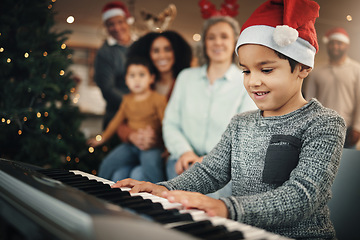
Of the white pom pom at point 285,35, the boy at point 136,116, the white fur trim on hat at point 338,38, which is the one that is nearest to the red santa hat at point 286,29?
the white pom pom at point 285,35

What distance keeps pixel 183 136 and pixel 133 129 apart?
0.90m

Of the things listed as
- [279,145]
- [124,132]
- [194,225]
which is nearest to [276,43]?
[279,145]

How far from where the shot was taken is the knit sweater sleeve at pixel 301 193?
102 centimetres

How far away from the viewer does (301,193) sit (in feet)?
3.47

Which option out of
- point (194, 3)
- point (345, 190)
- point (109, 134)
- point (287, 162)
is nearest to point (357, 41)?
point (345, 190)

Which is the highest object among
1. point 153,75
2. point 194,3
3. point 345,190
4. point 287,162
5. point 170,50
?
point 194,3

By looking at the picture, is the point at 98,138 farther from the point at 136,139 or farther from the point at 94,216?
the point at 94,216

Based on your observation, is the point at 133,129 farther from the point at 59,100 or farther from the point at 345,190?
the point at 345,190

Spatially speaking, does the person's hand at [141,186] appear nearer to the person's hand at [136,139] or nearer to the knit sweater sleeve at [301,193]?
the knit sweater sleeve at [301,193]

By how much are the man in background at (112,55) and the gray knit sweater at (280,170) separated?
2.55m

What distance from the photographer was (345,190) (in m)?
1.50

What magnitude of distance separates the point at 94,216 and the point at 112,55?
3.43 m

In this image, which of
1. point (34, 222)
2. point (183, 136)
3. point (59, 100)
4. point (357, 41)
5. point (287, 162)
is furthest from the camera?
point (59, 100)

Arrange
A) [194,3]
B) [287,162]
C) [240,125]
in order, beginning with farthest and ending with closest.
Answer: [194,3] → [240,125] → [287,162]
